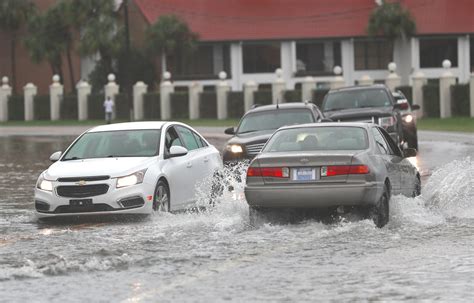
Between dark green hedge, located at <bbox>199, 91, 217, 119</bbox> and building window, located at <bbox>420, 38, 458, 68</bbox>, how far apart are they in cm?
1699

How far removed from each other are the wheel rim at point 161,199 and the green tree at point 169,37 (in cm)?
5502

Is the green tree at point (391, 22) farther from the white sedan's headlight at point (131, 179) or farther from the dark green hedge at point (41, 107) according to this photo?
the white sedan's headlight at point (131, 179)

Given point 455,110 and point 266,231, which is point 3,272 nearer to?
point 266,231

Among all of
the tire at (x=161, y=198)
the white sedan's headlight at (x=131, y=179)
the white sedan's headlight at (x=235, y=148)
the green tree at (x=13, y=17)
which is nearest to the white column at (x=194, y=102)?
the green tree at (x=13, y=17)

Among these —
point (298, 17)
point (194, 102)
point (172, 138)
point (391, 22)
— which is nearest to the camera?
point (172, 138)

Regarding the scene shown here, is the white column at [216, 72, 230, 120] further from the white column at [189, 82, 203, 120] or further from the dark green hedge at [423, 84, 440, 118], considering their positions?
the dark green hedge at [423, 84, 440, 118]

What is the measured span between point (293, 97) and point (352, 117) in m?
34.5

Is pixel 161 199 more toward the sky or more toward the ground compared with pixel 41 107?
more toward the ground

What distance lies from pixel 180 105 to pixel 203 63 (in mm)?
12090

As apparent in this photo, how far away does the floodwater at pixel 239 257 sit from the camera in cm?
927

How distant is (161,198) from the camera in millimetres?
15148

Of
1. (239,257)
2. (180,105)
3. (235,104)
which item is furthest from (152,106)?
(239,257)

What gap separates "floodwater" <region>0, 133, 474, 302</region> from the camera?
30.4 feet

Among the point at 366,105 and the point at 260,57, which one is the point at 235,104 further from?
the point at 366,105
